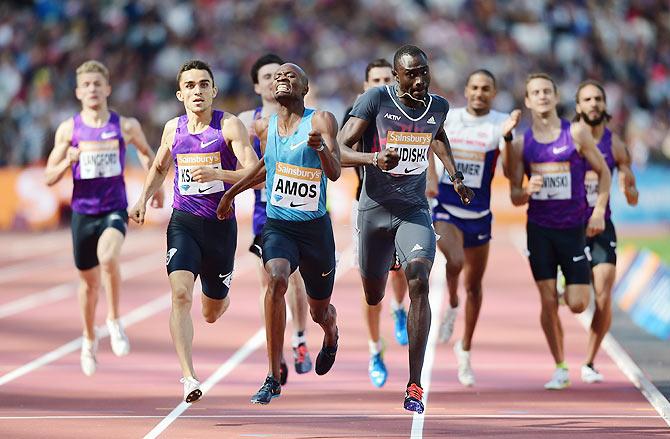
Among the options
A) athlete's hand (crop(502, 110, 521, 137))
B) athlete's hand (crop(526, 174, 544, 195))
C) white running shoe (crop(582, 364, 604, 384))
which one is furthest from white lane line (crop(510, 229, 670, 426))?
athlete's hand (crop(502, 110, 521, 137))

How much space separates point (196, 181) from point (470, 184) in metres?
2.76

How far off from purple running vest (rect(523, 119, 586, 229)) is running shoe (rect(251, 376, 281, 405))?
2841 millimetres

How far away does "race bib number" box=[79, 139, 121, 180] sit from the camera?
447 inches

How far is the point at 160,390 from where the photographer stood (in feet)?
34.7

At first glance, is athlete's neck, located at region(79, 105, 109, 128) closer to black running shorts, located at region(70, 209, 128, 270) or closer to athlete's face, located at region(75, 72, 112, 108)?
athlete's face, located at region(75, 72, 112, 108)

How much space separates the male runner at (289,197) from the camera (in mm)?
8672

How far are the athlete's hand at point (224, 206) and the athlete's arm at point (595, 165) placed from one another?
3.01m

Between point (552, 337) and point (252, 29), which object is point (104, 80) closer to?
point (552, 337)

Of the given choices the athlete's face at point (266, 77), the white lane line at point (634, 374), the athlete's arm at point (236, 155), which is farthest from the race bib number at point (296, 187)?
the white lane line at point (634, 374)

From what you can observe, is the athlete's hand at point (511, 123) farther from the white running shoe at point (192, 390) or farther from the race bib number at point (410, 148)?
the white running shoe at point (192, 390)

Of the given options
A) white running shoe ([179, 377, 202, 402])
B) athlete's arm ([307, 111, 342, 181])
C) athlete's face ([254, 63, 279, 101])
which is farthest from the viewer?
athlete's face ([254, 63, 279, 101])

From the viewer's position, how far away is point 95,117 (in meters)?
11.5

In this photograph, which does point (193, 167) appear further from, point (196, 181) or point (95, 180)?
point (95, 180)

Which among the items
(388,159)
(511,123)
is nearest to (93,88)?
(511,123)
